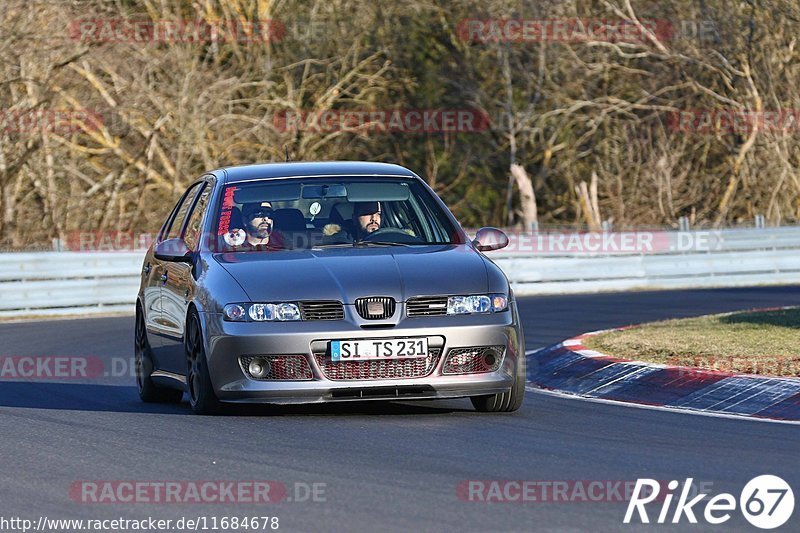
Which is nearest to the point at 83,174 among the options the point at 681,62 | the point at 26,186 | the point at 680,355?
the point at 26,186

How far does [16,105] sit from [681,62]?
15.1 m

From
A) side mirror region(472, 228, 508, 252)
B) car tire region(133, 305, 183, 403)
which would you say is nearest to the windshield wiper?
side mirror region(472, 228, 508, 252)

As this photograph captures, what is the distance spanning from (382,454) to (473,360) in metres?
1.52

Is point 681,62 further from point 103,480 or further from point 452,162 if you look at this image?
point 103,480

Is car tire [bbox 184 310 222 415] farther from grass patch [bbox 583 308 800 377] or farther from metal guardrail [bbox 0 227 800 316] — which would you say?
metal guardrail [bbox 0 227 800 316]

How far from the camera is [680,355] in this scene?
488 inches

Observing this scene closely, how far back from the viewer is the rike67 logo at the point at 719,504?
6289 mm

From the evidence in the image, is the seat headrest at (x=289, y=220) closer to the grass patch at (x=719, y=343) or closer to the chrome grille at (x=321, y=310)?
the chrome grille at (x=321, y=310)

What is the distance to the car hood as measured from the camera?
9.34 m

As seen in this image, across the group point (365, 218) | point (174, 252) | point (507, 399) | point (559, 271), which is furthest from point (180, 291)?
point (559, 271)

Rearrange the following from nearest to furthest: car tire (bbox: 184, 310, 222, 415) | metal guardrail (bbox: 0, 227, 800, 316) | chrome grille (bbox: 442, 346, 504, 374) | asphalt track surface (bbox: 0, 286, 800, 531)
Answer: asphalt track surface (bbox: 0, 286, 800, 531)
chrome grille (bbox: 442, 346, 504, 374)
car tire (bbox: 184, 310, 222, 415)
metal guardrail (bbox: 0, 227, 800, 316)

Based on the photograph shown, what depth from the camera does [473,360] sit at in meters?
9.52

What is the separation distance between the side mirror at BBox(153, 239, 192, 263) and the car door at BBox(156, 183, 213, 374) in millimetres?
51

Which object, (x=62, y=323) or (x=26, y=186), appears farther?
(x=26, y=186)
